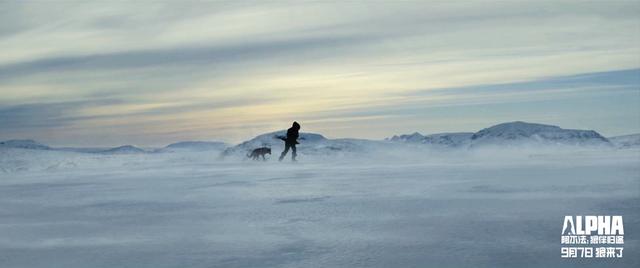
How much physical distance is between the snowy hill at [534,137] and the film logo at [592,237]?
102m

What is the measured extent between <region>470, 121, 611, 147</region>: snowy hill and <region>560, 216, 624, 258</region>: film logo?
102m

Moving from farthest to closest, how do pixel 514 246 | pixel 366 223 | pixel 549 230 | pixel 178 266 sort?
pixel 366 223 → pixel 549 230 → pixel 514 246 → pixel 178 266

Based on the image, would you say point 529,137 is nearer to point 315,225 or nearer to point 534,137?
point 534,137

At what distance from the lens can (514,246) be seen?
19.6 feet

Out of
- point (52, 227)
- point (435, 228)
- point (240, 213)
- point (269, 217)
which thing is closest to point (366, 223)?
point (435, 228)

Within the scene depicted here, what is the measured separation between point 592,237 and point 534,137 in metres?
118

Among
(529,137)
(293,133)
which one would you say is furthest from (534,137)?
(293,133)

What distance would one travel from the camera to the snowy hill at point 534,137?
112250mm

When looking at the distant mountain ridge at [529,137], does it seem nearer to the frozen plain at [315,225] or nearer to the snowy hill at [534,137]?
the snowy hill at [534,137]

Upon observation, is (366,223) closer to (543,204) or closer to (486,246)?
(486,246)

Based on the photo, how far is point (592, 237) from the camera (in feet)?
21.1

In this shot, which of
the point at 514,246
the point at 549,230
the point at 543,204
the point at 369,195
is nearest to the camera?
the point at 514,246

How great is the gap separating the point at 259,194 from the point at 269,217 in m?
3.34

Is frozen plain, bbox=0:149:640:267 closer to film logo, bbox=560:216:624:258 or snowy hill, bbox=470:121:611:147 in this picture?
film logo, bbox=560:216:624:258
